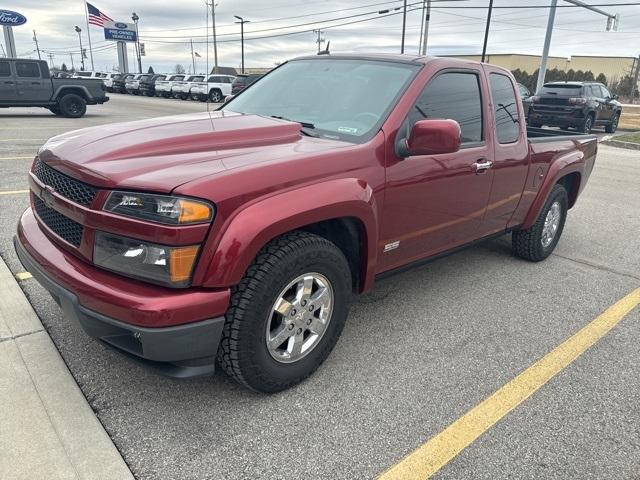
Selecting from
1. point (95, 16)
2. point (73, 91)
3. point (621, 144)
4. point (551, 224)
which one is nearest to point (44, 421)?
point (551, 224)

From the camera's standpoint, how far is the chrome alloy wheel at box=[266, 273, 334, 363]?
2.61 m

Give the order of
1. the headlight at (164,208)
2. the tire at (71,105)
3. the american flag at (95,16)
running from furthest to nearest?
1. the american flag at (95,16)
2. the tire at (71,105)
3. the headlight at (164,208)

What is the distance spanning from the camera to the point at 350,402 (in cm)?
272

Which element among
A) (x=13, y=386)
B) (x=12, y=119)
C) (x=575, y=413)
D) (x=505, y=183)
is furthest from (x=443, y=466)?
(x=12, y=119)

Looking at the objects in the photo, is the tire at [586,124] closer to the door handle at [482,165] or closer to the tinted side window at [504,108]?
the tinted side window at [504,108]

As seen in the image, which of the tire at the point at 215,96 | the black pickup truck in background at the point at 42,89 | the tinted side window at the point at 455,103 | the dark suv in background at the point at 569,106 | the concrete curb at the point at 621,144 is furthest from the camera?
the tire at the point at 215,96

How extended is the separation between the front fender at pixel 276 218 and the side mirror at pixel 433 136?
370 mm

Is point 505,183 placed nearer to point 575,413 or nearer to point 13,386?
point 575,413

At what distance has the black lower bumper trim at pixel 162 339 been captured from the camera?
2.18m

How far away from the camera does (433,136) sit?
2820 mm

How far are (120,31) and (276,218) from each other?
6563 centimetres

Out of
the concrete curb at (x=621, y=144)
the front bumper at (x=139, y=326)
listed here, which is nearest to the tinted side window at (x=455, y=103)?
the front bumper at (x=139, y=326)

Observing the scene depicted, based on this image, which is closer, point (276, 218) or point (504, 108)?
point (276, 218)

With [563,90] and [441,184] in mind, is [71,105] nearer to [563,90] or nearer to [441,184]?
[563,90]
